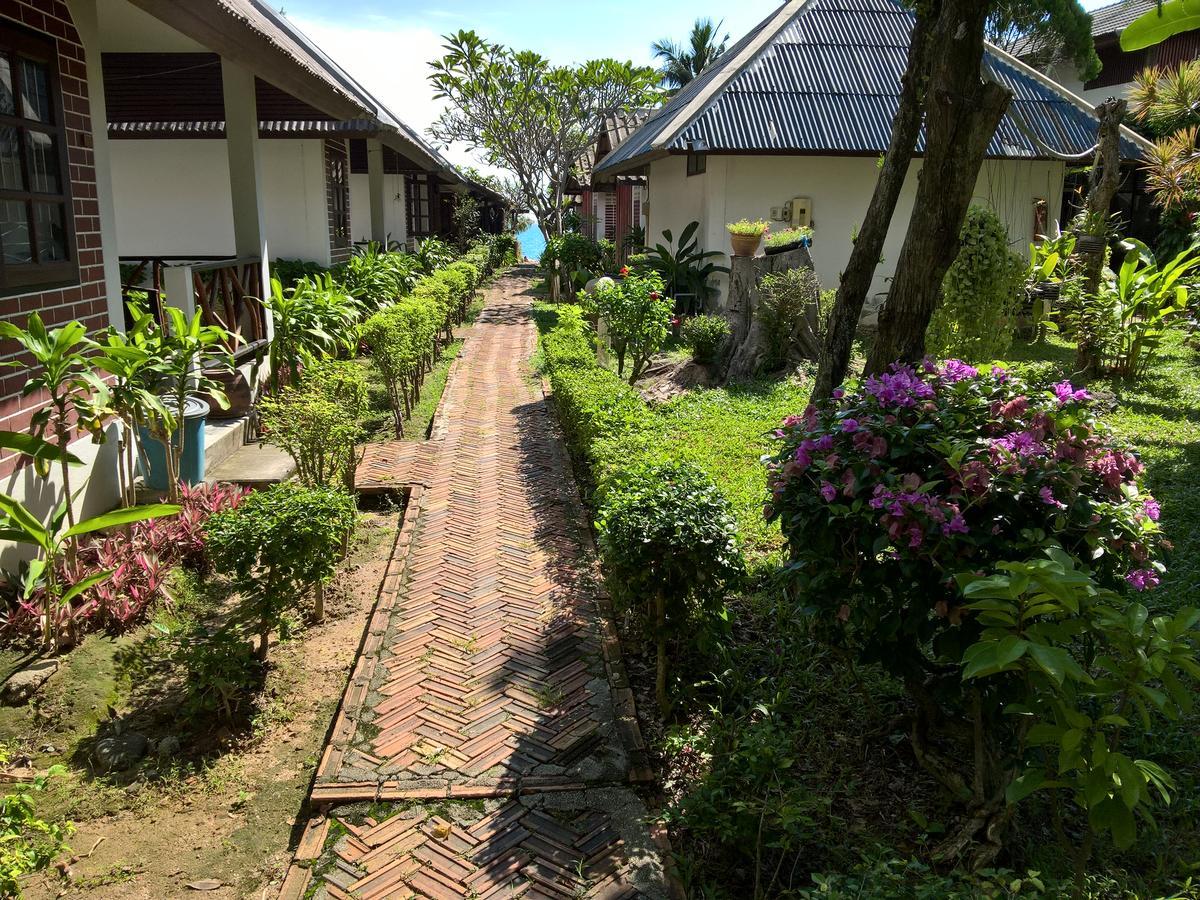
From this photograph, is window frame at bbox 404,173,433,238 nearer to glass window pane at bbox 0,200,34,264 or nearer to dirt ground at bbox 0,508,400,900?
glass window pane at bbox 0,200,34,264

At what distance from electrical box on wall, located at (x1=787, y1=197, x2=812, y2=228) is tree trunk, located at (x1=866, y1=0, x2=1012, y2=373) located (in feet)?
31.9

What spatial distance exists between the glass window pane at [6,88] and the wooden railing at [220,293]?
6.42 feet

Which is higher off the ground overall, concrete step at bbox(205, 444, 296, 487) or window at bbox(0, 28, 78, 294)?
window at bbox(0, 28, 78, 294)

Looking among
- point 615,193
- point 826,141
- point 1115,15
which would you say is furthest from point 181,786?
point 1115,15

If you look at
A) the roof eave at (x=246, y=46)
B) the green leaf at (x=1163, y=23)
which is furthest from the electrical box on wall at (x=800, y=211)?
the green leaf at (x=1163, y=23)

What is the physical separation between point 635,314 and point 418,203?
1811 centimetres

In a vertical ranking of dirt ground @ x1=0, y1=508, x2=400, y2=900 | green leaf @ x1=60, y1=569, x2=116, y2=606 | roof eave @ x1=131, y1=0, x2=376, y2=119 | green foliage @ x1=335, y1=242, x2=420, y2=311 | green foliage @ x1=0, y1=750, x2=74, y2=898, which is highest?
roof eave @ x1=131, y1=0, x2=376, y2=119

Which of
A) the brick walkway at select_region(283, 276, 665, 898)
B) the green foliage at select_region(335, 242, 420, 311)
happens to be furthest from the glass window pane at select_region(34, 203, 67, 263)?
the green foliage at select_region(335, 242, 420, 311)

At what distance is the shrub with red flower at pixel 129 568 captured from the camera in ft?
14.5

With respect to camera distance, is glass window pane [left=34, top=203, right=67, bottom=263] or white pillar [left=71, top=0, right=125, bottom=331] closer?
glass window pane [left=34, top=203, right=67, bottom=263]

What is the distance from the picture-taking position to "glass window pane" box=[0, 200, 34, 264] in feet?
16.5

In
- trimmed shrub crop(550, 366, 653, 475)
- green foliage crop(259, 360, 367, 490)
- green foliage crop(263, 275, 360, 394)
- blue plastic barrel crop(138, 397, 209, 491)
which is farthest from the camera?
green foliage crop(263, 275, 360, 394)

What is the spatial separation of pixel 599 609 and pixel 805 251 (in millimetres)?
6920

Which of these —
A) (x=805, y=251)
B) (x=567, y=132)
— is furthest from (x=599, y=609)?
(x=567, y=132)
